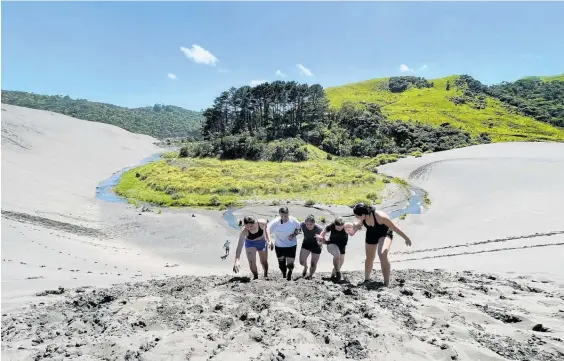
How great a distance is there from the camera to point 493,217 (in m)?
19.2

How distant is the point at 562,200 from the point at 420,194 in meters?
12.6

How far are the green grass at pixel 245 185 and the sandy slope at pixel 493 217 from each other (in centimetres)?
674

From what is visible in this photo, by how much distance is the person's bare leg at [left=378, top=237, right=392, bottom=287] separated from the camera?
6.95m

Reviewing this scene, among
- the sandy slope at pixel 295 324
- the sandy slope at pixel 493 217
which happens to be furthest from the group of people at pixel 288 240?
the sandy slope at pixel 493 217

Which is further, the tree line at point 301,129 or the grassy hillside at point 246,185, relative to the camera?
the tree line at point 301,129

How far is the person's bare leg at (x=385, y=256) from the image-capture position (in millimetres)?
6949

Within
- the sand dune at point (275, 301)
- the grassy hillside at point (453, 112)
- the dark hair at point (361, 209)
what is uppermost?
the grassy hillside at point (453, 112)

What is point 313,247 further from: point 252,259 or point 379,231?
point 379,231

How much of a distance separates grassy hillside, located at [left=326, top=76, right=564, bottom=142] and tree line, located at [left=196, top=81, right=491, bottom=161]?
641 centimetres

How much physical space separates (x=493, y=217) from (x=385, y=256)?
15.4 meters

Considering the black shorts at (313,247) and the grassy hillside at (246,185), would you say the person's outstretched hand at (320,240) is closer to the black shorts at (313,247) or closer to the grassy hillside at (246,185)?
the black shorts at (313,247)

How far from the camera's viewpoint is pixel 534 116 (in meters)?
90.6

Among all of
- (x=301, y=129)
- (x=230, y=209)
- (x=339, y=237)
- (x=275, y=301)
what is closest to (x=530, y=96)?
(x=301, y=129)

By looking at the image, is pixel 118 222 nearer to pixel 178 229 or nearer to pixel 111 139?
pixel 178 229
